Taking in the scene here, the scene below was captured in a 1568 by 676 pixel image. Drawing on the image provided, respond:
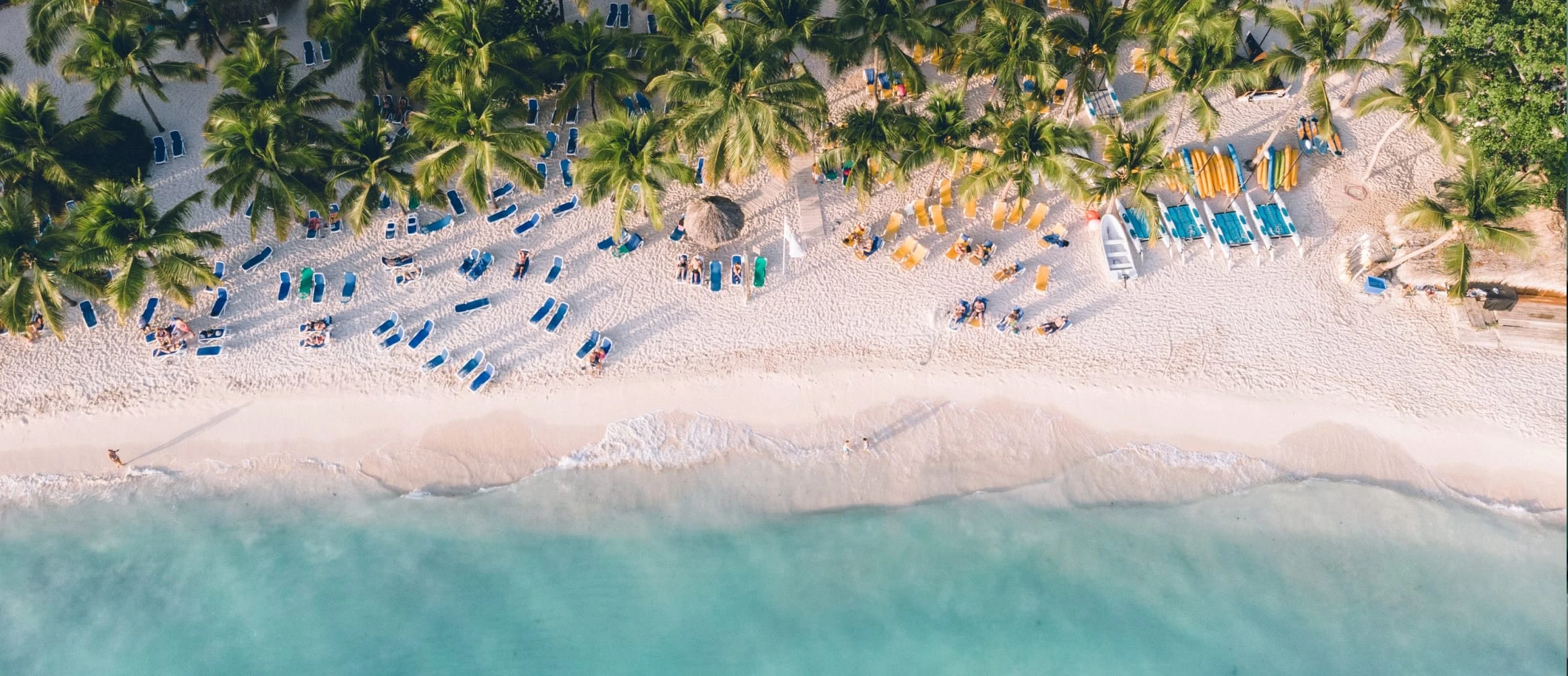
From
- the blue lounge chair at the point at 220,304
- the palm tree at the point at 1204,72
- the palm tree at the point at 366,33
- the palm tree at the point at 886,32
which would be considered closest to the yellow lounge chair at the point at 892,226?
the palm tree at the point at 886,32

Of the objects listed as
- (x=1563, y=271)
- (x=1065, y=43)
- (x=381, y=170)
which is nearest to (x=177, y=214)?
(x=381, y=170)

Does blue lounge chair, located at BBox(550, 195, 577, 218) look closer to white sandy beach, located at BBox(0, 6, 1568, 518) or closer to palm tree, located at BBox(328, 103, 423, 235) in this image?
white sandy beach, located at BBox(0, 6, 1568, 518)

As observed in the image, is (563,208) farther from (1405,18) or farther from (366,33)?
(1405,18)

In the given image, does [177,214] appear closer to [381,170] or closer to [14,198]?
[14,198]

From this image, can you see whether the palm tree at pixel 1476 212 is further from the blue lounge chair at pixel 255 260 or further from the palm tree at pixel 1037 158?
the blue lounge chair at pixel 255 260

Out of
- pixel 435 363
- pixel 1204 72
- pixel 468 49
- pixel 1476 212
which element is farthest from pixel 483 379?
pixel 1476 212

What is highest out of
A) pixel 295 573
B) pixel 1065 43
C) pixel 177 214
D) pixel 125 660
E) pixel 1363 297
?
pixel 1065 43

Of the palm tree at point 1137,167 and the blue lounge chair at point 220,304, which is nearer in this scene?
the palm tree at point 1137,167
